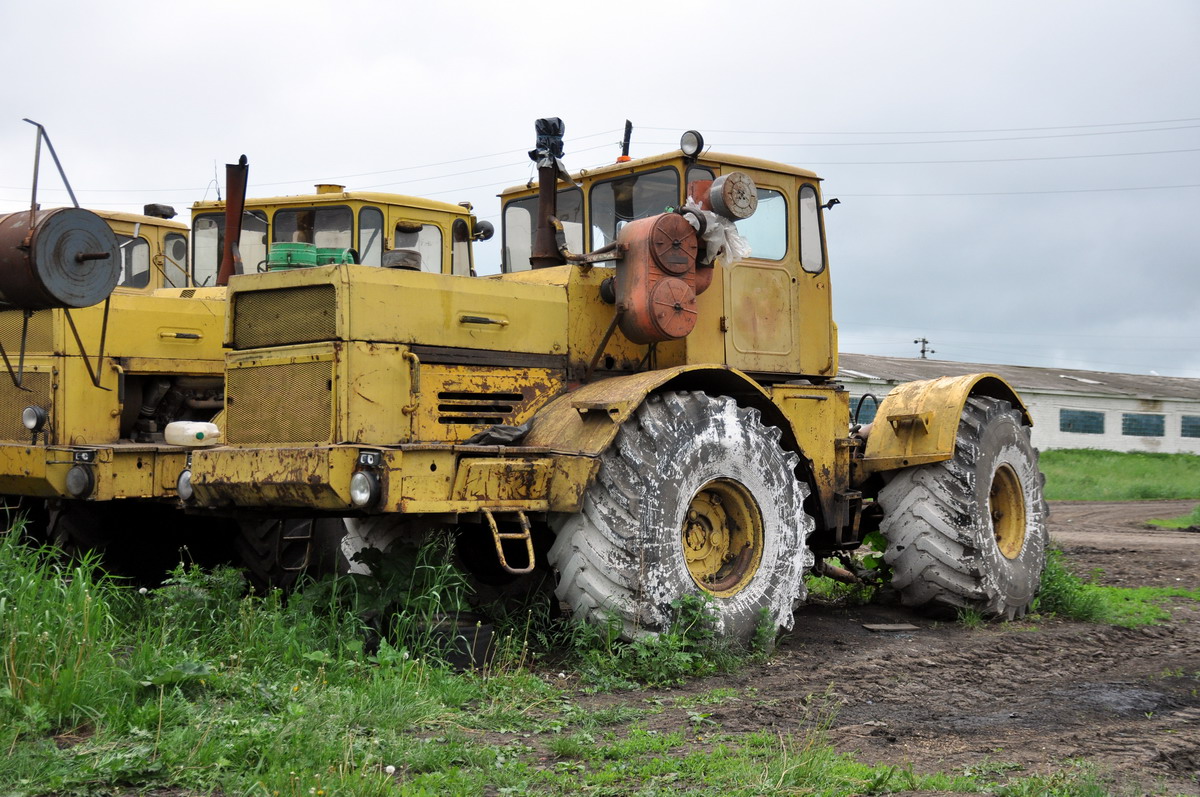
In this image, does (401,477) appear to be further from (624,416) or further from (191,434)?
(191,434)

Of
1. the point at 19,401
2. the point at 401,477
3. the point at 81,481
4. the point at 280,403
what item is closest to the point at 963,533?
the point at 401,477

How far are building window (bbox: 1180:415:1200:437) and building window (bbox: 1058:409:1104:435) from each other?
11.6ft

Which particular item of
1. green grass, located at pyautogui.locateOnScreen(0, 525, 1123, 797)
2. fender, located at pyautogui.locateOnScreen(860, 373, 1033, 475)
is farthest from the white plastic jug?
fender, located at pyautogui.locateOnScreen(860, 373, 1033, 475)

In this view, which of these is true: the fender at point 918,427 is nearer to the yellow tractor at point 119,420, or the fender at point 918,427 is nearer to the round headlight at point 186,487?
the yellow tractor at point 119,420

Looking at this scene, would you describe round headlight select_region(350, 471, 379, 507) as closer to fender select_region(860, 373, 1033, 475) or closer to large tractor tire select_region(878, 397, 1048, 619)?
fender select_region(860, 373, 1033, 475)

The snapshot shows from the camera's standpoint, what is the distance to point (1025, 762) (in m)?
5.19

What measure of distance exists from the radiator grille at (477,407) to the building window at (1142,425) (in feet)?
120

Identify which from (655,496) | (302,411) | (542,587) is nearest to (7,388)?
(302,411)

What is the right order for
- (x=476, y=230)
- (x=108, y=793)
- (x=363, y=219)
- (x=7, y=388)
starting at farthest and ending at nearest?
(x=476, y=230) → (x=363, y=219) → (x=7, y=388) → (x=108, y=793)

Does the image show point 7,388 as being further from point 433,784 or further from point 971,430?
point 971,430

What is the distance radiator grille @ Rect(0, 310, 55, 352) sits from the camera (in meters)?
8.86

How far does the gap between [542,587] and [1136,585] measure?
20.9 ft

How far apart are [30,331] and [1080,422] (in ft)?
117

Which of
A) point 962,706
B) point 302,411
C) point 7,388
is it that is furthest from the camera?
point 7,388
